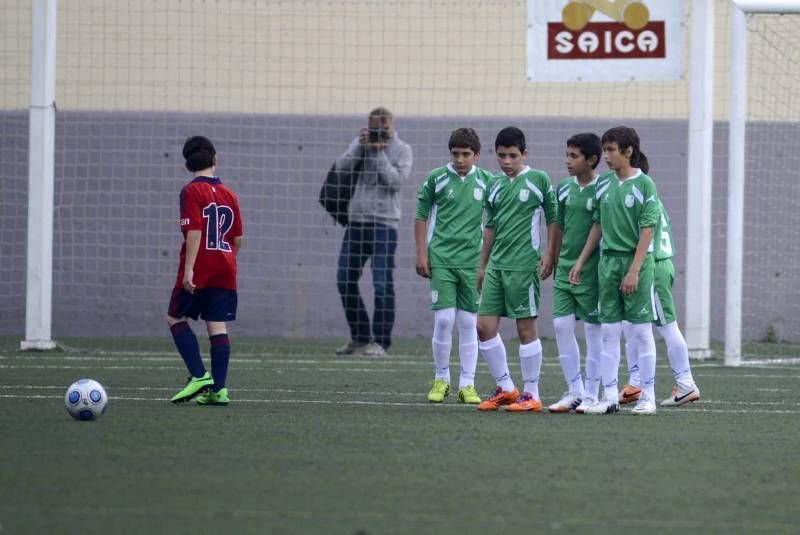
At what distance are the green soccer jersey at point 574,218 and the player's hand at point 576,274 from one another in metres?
0.10

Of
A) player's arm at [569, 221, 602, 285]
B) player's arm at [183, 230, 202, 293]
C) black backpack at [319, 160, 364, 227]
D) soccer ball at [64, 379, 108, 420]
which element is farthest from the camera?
black backpack at [319, 160, 364, 227]

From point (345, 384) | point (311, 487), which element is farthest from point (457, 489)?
point (345, 384)

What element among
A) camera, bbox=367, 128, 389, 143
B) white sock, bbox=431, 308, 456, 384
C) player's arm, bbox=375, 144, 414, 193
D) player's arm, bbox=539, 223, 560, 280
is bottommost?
white sock, bbox=431, 308, 456, 384

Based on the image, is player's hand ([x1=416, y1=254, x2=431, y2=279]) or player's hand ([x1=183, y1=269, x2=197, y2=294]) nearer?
player's hand ([x1=183, y1=269, x2=197, y2=294])

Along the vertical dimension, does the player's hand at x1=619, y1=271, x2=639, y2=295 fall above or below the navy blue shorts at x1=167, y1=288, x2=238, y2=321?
above

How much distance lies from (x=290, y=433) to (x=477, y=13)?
29.7ft

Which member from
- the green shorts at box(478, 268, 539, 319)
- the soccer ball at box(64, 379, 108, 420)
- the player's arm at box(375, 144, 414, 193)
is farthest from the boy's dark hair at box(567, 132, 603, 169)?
the player's arm at box(375, 144, 414, 193)

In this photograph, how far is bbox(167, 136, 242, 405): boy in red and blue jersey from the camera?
27.8ft

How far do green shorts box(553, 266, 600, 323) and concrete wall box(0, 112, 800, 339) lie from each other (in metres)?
6.36

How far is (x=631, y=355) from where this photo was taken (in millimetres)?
8719

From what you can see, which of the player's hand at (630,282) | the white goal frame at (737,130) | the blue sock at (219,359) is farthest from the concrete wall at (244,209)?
the player's hand at (630,282)

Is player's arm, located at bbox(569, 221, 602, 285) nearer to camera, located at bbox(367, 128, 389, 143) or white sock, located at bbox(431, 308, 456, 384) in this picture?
white sock, located at bbox(431, 308, 456, 384)

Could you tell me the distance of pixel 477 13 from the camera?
15.3m

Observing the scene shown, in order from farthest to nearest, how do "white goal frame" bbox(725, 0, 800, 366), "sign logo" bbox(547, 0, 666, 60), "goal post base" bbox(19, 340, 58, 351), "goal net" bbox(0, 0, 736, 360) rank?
1. "goal net" bbox(0, 0, 736, 360)
2. "sign logo" bbox(547, 0, 666, 60)
3. "goal post base" bbox(19, 340, 58, 351)
4. "white goal frame" bbox(725, 0, 800, 366)
